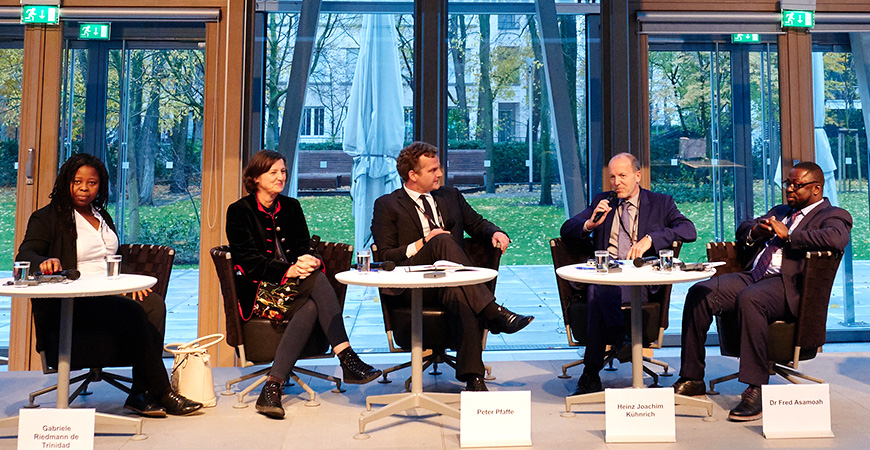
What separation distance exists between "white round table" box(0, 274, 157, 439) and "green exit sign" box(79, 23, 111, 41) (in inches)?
79.2

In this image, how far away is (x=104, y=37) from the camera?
14.9 feet

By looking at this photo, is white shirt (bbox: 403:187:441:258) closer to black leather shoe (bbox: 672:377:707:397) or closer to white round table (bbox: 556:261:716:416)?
white round table (bbox: 556:261:716:416)

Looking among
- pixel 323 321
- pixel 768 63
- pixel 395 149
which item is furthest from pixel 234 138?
pixel 768 63

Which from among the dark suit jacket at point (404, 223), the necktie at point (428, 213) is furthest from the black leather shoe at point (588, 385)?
the necktie at point (428, 213)

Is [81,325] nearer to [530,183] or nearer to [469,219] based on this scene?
[469,219]

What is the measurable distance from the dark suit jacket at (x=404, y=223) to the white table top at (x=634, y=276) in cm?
86

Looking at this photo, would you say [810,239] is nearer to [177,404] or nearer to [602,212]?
[602,212]

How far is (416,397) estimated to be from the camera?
3.17 m

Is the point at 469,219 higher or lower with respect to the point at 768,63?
lower

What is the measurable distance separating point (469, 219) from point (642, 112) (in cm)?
150

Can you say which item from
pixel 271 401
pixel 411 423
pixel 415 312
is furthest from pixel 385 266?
pixel 271 401

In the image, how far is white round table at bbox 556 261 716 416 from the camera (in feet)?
9.62

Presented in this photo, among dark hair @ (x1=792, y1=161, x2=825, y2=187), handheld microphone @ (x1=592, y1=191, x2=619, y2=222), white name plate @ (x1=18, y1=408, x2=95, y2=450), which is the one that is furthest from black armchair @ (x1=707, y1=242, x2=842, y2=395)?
white name plate @ (x1=18, y1=408, x2=95, y2=450)

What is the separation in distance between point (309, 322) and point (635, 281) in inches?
61.0
